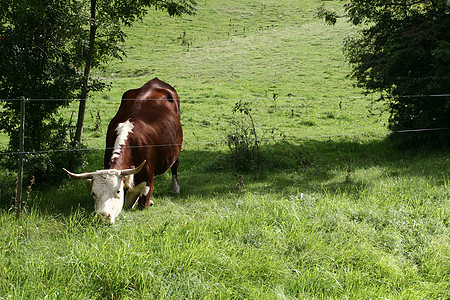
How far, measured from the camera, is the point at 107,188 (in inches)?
239

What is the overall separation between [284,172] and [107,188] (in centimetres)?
481

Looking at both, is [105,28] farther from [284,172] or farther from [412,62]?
[412,62]

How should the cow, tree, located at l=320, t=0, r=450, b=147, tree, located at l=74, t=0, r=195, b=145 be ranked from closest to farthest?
the cow, tree, located at l=74, t=0, r=195, b=145, tree, located at l=320, t=0, r=450, b=147

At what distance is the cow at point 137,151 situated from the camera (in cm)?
610

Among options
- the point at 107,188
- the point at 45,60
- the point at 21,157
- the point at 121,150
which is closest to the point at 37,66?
the point at 45,60

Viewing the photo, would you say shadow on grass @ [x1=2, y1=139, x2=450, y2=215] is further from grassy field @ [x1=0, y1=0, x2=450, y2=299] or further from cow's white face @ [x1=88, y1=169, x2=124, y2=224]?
cow's white face @ [x1=88, y1=169, x2=124, y2=224]

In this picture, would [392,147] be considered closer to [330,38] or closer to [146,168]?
[146,168]

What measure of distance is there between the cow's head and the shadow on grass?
42 centimetres

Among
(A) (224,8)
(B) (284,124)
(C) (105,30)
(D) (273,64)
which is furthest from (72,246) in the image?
(A) (224,8)

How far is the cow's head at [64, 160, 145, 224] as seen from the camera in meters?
5.96

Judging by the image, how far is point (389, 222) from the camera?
6289mm

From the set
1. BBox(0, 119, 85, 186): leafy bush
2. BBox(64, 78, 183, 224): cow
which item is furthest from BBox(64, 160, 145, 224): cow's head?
BBox(0, 119, 85, 186): leafy bush

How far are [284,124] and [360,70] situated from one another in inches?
151

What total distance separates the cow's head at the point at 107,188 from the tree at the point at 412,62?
765 cm
